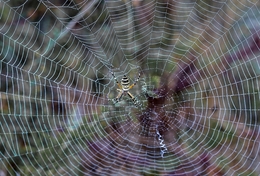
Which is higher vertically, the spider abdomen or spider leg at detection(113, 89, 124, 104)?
the spider abdomen

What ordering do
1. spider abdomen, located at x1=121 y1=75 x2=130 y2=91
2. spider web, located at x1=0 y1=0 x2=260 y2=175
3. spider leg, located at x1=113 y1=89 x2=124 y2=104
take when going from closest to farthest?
spider web, located at x1=0 y1=0 x2=260 y2=175, spider abdomen, located at x1=121 y1=75 x2=130 y2=91, spider leg, located at x1=113 y1=89 x2=124 y2=104

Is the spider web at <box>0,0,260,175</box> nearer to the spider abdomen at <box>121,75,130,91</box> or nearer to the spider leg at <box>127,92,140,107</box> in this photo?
the spider leg at <box>127,92,140,107</box>

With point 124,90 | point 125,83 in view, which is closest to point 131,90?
point 124,90

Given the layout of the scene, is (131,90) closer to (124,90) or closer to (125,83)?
(124,90)

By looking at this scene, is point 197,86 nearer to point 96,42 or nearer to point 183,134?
point 183,134

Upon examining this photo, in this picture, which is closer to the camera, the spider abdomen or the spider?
the spider abdomen

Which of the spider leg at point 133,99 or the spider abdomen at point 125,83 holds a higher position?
the spider abdomen at point 125,83

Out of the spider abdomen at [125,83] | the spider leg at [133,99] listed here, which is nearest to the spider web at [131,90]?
the spider leg at [133,99]

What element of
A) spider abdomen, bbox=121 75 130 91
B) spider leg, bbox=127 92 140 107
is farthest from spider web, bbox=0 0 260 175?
spider abdomen, bbox=121 75 130 91

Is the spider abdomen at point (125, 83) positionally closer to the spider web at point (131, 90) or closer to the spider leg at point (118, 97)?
the spider leg at point (118, 97)

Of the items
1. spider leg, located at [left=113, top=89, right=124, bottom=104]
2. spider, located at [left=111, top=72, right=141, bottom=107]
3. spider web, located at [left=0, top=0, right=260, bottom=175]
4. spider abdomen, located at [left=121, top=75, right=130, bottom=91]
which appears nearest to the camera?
spider web, located at [left=0, top=0, right=260, bottom=175]

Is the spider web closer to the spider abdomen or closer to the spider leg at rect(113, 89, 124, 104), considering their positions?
the spider leg at rect(113, 89, 124, 104)
